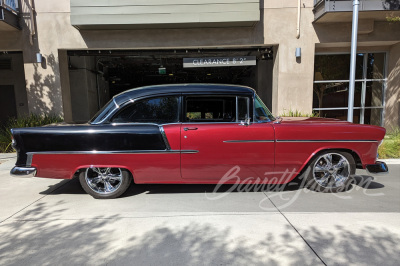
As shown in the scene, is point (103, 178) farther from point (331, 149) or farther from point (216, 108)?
point (331, 149)

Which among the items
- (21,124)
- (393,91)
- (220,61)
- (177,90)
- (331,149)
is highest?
(220,61)

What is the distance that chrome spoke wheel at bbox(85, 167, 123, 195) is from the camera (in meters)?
4.05

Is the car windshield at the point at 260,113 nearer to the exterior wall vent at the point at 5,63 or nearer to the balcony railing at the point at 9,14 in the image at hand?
the balcony railing at the point at 9,14

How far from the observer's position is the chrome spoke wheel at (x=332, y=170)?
13.6 ft

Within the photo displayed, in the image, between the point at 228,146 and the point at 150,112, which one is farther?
the point at 150,112

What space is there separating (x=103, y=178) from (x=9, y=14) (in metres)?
7.76

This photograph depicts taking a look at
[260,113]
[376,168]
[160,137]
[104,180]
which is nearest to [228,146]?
[260,113]

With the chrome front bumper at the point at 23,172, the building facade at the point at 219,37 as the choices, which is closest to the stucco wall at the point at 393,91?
the building facade at the point at 219,37

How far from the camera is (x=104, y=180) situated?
4.08 meters

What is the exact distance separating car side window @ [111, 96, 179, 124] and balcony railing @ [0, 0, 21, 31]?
6943 mm

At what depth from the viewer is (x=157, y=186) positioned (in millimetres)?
4727

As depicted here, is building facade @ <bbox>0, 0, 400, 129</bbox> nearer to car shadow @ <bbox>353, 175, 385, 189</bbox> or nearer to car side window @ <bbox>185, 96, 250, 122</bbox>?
car shadow @ <bbox>353, 175, 385, 189</bbox>

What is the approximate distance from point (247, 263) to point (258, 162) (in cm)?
178

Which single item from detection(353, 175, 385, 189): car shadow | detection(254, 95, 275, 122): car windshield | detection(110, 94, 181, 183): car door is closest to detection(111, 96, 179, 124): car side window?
detection(110, 94, 181, 183): car door
